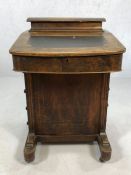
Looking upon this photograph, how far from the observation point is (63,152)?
6.98ft

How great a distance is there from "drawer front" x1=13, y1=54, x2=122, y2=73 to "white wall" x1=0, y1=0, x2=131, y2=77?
198cm

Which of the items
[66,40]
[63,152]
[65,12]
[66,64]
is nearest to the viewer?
[66,64]

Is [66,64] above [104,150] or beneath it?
above

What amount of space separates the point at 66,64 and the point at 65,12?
6.74 ft

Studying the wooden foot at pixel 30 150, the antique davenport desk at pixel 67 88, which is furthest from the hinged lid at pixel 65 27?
the wooden foot at pixel 30 150

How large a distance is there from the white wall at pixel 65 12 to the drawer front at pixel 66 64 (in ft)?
6.50

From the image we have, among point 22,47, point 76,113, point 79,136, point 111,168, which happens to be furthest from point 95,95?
point 22,47

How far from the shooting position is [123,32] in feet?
11.7

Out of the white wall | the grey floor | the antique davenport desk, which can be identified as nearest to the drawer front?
the antique davenport desk

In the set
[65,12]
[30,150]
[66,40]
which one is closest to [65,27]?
[66,40]

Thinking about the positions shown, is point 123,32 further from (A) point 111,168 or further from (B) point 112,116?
(A) point 111,168

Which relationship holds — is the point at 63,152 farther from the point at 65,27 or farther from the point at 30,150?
the point at 65,27

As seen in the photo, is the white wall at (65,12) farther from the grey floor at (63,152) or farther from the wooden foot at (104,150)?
the wooden foot at (104,150)

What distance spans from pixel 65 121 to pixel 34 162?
0.40 metres
